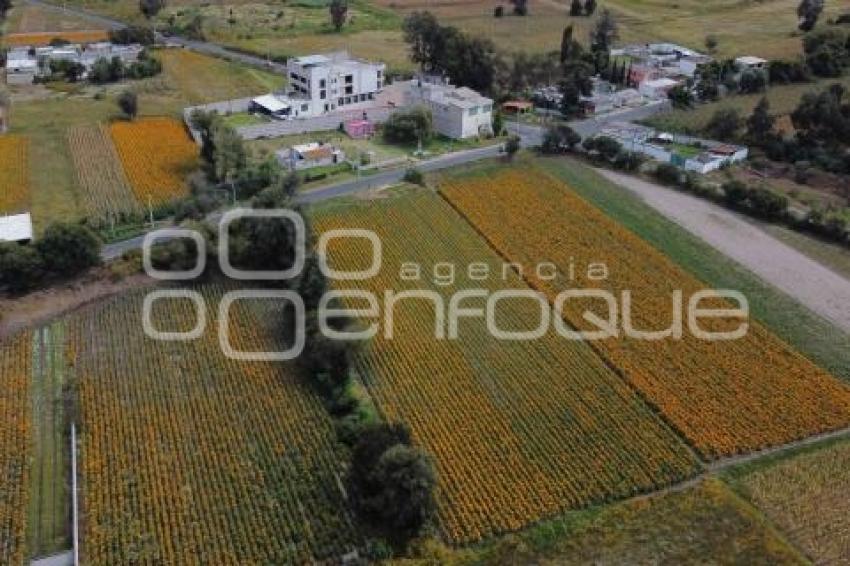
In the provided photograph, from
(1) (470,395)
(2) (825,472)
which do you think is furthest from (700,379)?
(1) (470,395)

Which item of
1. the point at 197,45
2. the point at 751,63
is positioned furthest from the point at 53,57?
the point at 751,63

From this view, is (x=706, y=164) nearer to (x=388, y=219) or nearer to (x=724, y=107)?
(x=724, y=107)

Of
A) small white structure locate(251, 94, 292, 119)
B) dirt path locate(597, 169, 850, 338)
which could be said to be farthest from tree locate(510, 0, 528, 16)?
dirt path locate(597, 169, 850, 338)

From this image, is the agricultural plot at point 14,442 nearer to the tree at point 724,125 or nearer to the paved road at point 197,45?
the paved road at point 197,45

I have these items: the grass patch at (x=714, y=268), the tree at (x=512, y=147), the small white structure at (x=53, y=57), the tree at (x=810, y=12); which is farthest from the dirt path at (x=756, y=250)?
the tree at (x=810, y=12)

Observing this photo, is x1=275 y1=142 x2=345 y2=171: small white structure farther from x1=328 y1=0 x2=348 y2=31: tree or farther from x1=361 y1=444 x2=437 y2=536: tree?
x1=328 y1=0 x2=348 y2=31: tree

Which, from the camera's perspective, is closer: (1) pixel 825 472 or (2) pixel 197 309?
(1) pixel 825 472
